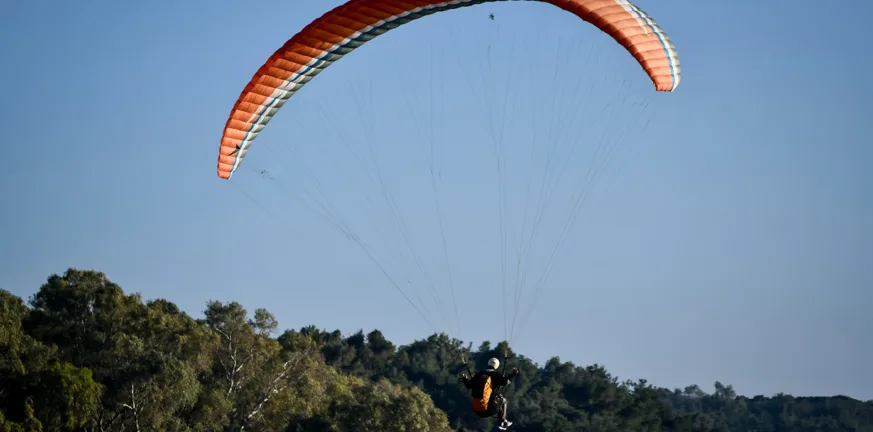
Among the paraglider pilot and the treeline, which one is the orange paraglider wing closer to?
the paraglider pilot

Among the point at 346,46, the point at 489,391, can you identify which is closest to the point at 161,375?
the point at 346,46

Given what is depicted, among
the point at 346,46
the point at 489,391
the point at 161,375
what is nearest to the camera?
the point at 489,391

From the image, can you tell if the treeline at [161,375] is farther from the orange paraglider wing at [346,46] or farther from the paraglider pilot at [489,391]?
the paraglider pilot at [489,391]

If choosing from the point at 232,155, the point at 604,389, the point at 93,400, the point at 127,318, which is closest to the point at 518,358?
the point at 604,389

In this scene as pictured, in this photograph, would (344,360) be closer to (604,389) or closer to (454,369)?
(454,369)

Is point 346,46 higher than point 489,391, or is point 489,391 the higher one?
point 346,46

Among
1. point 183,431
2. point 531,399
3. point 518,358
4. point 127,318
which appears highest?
point 518,358

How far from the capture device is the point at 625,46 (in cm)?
2680

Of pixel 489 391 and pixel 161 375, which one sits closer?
pixel 489 391

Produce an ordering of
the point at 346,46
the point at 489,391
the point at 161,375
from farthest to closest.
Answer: the point at 161,375, the point at 346,46, the point at 489,391

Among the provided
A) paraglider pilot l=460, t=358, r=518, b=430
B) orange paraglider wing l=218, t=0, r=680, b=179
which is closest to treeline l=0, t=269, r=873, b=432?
orange paraglider wing l=218, t=0, r=680, b=179

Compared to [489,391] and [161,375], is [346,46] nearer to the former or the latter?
[489,391]

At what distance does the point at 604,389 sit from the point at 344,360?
657 inches

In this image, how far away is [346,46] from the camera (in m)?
28.2
